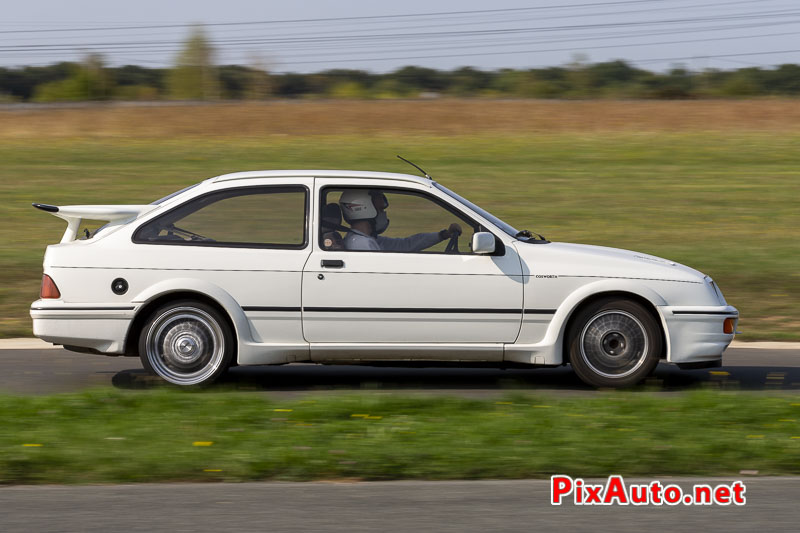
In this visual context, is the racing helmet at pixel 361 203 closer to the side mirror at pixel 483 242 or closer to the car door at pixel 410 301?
the car door at pixel 410 301

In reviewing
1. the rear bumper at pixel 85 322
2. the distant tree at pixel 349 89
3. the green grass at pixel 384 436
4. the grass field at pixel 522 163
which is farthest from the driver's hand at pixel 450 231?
the distant tree at pixel 349 89

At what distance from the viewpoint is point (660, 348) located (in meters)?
7.84

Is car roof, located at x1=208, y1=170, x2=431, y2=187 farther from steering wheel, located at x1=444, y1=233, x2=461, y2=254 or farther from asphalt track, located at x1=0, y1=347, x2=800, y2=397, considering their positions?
asphalt track, located at x1=0, y1=347, x2=800, y2=397

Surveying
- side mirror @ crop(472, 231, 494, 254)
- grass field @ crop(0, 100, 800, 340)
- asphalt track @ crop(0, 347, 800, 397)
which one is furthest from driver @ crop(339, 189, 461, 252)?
grass field @ crop(0, 100, 800, 340)

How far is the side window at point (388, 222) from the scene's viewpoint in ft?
25.9

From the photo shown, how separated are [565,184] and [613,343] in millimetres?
15074

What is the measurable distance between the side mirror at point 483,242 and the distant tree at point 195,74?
33.5 meters

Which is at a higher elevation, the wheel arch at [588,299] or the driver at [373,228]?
the driver at [373,228]

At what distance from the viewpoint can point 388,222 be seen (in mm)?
8031

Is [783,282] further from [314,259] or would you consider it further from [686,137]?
[686,137]

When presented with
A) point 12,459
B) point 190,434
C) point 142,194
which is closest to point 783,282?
point 190,434

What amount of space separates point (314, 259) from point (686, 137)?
2366 cm

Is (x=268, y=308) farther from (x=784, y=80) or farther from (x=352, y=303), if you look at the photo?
(x=784, y=80)

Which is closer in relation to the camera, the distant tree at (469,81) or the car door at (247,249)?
the car door at (247,249)
